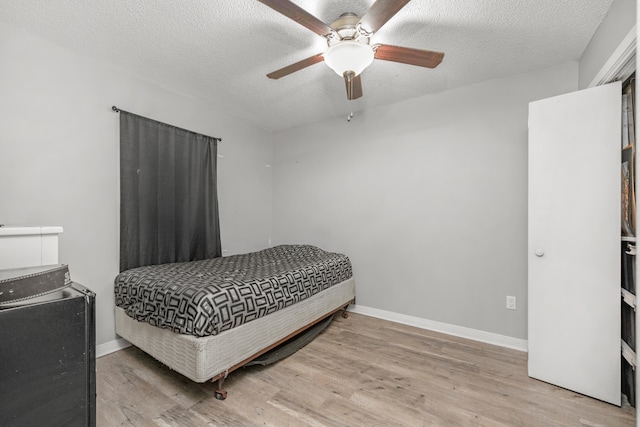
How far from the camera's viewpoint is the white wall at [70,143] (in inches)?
73.6

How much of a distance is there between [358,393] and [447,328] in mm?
1376

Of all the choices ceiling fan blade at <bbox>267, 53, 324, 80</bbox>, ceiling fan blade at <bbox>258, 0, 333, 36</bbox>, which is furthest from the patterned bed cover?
ceiling fan blade at <bbox>258, 0, 333, 36</bbox>

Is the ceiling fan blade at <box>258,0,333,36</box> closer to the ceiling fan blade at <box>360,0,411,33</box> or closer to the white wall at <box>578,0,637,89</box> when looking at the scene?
the ceiling fan blade at <box>360,0,411,33</box>

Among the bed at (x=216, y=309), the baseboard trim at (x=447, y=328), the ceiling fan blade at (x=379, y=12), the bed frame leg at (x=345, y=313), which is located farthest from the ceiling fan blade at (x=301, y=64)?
the baseboard trim at (x=447, y=328)

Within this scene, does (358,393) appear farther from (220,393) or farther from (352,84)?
(352,84)

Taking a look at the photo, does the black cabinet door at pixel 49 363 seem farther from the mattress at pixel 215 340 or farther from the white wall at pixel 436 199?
the white wall at pixel 436 199

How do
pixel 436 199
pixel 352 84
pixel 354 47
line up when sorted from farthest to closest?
pixel 436 199 < pixel 352 84 < pixel 354 47

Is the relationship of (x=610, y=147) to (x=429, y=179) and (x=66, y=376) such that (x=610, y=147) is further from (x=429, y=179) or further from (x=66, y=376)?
(x=66, y=376)

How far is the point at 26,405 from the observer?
78 centimetres

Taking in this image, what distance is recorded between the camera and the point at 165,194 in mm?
2646

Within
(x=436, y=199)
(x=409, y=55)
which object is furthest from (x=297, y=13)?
(x=436, y=199)

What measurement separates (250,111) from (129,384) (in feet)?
9.22

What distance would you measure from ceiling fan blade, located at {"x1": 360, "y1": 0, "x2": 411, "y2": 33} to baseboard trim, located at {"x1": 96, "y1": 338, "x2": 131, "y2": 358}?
297 cm

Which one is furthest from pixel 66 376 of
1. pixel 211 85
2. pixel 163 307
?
pixel 211 85
